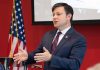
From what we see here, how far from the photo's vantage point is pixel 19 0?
317 centimetres

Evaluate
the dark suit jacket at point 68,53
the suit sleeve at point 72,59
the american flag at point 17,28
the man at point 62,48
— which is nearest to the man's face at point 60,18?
the man at point 62,48

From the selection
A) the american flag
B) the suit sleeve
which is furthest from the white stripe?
the suit sleeve

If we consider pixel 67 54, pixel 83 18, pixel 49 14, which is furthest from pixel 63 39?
pixel 49 14

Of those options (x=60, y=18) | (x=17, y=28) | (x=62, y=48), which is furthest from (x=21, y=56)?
(x=17, y=28)

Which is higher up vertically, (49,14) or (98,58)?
(49,14)

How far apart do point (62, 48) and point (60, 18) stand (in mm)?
331

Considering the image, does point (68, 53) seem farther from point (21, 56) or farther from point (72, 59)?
point (21, 56)

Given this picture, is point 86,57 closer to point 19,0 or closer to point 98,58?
point 98,58

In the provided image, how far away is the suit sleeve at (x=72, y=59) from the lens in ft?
6.56

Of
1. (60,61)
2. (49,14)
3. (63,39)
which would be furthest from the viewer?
(49,14)

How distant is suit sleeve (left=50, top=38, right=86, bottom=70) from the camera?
6.56ft

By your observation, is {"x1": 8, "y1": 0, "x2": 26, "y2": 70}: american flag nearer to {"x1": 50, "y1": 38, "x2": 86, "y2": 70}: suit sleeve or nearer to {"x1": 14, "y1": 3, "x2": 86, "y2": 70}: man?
{"x1": 14, "y1": 3, "x2": 86, "y2": 70}: man

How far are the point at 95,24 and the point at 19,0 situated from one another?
1.12m

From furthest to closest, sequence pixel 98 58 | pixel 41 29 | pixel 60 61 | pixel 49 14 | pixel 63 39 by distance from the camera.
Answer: pixel 41 29 → pixel 49 14 → pixel 98 58 → pixel 63 39 → pixel 60 61
